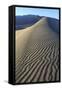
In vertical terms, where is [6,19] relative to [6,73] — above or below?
above

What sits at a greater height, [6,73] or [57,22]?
[57,22]

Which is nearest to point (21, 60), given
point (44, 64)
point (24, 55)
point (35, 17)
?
point (24, 55)

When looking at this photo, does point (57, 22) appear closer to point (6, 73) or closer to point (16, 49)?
point (16, 49)

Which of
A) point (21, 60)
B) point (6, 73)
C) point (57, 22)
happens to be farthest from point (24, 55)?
point (57, 22)
